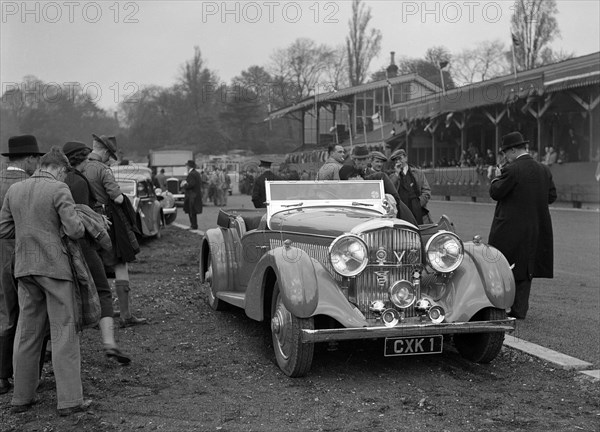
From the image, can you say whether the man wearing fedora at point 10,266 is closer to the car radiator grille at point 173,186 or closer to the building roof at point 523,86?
the building roof at point 523,86

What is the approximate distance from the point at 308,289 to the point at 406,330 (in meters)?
0.76

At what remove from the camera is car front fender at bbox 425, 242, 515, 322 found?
5.62 meters

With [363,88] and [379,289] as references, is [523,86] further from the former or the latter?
→ [379,289]

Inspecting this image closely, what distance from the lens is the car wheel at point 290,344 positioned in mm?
5320

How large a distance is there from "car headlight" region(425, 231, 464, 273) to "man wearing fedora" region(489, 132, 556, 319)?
1.82 meters

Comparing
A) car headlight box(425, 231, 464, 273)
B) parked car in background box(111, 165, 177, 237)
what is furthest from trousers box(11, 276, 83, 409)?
parked car in background box(111, 165, 177, 237)

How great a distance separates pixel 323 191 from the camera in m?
7.22

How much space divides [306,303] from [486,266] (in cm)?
157

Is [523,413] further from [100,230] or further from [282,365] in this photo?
[100,230]

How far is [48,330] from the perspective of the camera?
4.85 m

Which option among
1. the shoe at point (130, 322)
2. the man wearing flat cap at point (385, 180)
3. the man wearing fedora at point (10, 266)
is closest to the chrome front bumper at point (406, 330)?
the man wearing fedora at point (10, 266)

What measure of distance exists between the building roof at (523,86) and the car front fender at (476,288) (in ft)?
65.6

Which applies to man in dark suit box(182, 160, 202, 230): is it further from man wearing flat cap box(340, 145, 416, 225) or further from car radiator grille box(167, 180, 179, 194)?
car radiator grille box(167, 180, 179, 194)

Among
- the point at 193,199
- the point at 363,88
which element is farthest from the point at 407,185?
the point at 363,88
